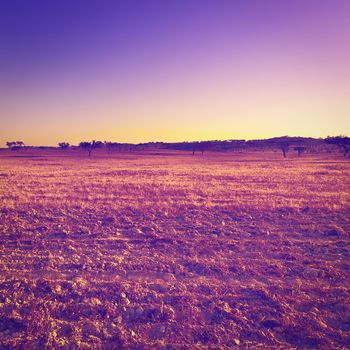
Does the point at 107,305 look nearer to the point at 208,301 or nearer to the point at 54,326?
the point at 54,326

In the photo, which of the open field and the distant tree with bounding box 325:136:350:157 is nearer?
the open field

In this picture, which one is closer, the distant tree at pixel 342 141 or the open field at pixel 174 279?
the open field at pixel 174 279

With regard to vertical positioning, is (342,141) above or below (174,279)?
above

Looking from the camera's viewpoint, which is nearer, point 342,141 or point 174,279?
point 174,279

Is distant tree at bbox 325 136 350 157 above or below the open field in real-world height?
above

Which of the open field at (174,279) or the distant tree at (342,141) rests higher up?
the distant tree at (342,141)

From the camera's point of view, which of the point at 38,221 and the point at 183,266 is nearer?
the point at 183,266

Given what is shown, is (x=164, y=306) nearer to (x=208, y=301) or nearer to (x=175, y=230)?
(x=208, y=301)

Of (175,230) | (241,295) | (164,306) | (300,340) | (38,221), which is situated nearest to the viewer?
(300,340)

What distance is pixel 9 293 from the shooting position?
5.77m

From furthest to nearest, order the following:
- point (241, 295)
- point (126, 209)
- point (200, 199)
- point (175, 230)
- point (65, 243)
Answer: point (200, 199) < point (126, 209) < point (175, 230) < point (65, 243) < point (241, 295)

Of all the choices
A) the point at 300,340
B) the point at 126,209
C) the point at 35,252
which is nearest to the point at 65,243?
the point at 35,252

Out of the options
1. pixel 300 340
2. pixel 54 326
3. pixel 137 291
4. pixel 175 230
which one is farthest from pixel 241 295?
pixel 175 230

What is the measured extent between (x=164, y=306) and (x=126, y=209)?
287 inches
